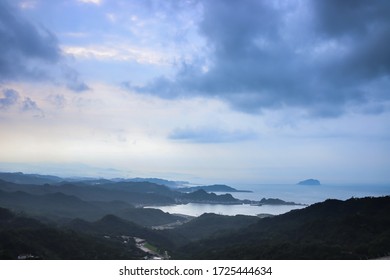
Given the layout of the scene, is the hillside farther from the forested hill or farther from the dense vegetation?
the forested hill

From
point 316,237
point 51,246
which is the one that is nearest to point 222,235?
point 316,237

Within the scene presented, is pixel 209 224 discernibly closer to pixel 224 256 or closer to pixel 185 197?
pixel 224 256

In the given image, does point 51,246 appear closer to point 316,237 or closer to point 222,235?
point 222,235

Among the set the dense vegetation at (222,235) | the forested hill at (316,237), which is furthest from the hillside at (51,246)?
the forested hill at (316,237)

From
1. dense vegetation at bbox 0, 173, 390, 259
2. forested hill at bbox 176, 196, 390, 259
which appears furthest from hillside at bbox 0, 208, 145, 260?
forested hill at bbox 176, 196, 390, 259

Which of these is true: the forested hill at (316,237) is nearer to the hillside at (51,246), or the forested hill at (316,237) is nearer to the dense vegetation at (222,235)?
the dense vegetation at (222,235)

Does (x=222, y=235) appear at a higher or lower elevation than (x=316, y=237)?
lower

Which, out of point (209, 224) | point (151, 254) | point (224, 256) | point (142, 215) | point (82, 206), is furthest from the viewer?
point (82, 206)

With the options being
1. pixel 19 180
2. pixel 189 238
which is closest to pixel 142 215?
pixel 189 238
